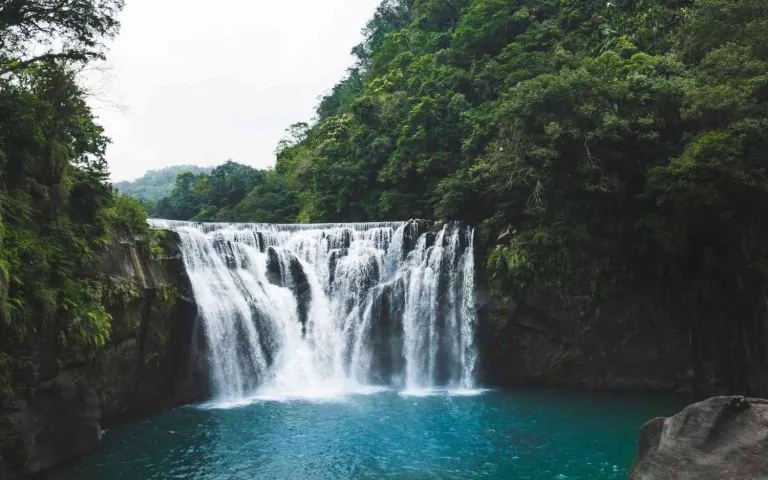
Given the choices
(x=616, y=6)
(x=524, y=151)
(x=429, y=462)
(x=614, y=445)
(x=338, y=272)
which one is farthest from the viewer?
(x=616, y=6)

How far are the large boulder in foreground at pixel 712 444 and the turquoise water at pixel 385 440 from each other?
478cm

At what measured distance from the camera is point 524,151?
61.8ft

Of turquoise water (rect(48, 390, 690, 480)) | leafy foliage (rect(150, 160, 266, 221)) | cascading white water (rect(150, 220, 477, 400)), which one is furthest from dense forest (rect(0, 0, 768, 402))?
leafy foliage (rect(150, 160, 266, 221))

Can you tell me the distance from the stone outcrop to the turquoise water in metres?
0.59

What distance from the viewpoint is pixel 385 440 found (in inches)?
521

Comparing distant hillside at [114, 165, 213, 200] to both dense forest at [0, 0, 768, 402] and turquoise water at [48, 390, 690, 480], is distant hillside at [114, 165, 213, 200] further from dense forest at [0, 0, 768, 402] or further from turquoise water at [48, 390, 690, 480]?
turquoise water at [48, 390, 690, 480]

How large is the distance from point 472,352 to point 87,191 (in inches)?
518

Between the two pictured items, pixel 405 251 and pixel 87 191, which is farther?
pixel 405 251

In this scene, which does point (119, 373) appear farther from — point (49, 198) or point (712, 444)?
Result: point (712, 444)

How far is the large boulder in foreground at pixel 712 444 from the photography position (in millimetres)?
6008

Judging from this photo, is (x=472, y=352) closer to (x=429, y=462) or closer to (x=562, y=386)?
(x=562, y=386)

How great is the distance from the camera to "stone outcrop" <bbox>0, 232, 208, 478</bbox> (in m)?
10.5

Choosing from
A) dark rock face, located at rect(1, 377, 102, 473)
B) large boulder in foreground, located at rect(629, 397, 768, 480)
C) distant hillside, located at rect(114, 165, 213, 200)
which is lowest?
dark rock face, located at rect(1, 377, 102, 473)

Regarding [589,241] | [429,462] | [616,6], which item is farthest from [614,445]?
[616,6]
